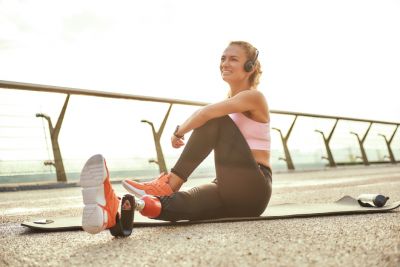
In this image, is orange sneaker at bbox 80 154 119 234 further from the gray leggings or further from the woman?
the gray leggings

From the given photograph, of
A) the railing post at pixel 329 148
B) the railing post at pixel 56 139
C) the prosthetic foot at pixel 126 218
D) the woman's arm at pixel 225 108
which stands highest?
the woman's arm at pixel 225 108

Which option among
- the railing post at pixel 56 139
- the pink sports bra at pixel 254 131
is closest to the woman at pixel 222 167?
the pink sports bra at pixel 254 131

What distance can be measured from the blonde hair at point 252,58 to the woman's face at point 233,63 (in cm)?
3

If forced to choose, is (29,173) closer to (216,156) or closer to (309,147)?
(216,156)

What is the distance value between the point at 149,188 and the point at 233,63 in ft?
2.72

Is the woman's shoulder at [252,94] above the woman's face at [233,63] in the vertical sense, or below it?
below

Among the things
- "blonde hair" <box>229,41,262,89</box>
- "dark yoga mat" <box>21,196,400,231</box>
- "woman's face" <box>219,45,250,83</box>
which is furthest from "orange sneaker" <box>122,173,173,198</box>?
"blonde hair" <box>229,41,262,89</box>

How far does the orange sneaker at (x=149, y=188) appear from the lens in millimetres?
2041

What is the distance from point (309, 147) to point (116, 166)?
5183 mm

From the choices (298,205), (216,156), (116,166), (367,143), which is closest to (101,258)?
(216,156)

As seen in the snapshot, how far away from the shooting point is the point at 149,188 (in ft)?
6.75

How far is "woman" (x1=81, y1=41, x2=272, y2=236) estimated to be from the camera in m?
2.03

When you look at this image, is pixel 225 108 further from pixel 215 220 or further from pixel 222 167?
A: pixel 215 220

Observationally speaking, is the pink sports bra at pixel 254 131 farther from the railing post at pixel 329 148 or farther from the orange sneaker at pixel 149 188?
the railing post at pixel 329 148
